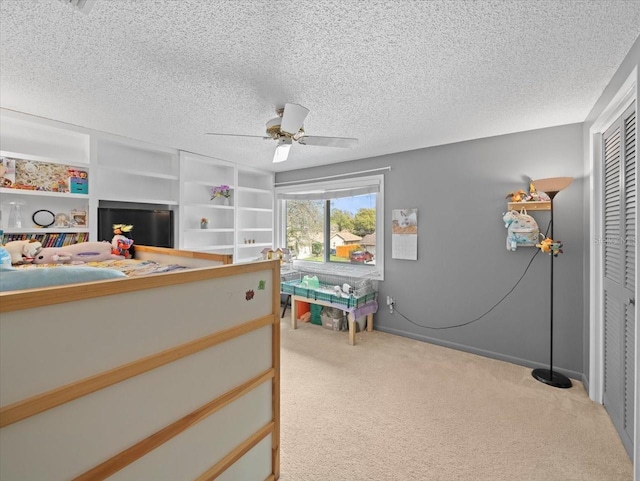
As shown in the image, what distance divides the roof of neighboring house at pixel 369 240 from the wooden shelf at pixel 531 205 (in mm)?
1723

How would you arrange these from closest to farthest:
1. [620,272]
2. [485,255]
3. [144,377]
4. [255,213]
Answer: [144,377] → [620,272] → [485,255] → [255,213]

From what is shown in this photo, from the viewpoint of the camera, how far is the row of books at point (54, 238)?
2.68 m

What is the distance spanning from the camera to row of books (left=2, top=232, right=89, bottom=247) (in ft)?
8.80

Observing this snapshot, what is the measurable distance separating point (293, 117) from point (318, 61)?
0.40m

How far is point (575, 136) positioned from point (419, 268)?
1958 mm

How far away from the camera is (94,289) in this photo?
87cm

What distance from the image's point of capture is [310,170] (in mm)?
4641

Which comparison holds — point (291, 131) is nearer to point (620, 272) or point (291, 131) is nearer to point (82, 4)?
point (82, 4)

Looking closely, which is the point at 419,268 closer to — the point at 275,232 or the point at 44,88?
the point at 275,232

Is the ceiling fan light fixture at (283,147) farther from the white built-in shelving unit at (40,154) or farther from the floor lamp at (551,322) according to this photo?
the floor lamp at (551,322)

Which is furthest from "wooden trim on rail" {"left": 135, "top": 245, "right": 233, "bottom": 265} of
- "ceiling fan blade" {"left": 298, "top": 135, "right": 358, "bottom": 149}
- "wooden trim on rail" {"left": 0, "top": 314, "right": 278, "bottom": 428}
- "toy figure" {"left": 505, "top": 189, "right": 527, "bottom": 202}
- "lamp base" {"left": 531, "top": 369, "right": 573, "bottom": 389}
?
"lamp base" {"left": 531, "top": 369, "right": 573, "bottom": 389}

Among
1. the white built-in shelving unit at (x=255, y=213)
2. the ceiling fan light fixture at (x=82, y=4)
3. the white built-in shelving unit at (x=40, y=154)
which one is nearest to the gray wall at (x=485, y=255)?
the white built-in shelving unit at (x=255, y=213)

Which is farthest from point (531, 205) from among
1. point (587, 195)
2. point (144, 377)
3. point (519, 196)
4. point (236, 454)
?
Answer: point (144, 377)

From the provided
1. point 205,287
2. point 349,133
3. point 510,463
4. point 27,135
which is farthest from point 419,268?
point 27,135
